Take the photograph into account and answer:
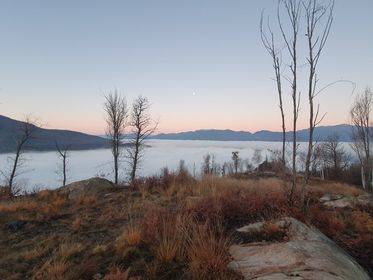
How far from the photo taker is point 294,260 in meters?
5.07

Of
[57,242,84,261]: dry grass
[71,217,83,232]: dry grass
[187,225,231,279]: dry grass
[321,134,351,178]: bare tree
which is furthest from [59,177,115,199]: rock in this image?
[321,134,351,178]: bare tree

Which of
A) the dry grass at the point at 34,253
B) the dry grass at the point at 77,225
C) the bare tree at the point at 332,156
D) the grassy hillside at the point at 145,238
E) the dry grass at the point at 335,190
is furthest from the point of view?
the bare tree at the point at 332,156

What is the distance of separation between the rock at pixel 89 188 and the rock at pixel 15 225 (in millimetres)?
4319

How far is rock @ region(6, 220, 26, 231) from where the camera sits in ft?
30.4

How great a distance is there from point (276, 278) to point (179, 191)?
7.78 meters

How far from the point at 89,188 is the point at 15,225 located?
542 centimetres

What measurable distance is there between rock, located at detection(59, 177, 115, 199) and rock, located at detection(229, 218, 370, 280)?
30.0 ft

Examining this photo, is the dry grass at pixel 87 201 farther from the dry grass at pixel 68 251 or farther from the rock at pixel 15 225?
the dry grass at pixel 68 251

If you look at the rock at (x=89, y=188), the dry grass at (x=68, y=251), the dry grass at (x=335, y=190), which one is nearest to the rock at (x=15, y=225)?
the dry grass at (x=68, y=251)

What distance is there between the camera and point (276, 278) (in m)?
4.59

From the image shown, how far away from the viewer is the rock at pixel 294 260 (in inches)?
187

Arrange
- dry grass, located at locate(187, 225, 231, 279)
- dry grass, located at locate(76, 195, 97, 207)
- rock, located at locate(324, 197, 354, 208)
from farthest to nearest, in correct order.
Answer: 1. rock, located at locate(324, 197, 354, 208)
2. dry grass, located at locate(76, 195, 97, 207)
3. dry grass, located at locate(187, 225, 231, 279)

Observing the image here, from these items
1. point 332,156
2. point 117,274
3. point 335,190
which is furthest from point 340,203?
point 332,156

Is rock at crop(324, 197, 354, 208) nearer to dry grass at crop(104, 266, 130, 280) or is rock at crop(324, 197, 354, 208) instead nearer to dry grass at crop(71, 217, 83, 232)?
dry grass at crop(71, 217, 83, 232)
